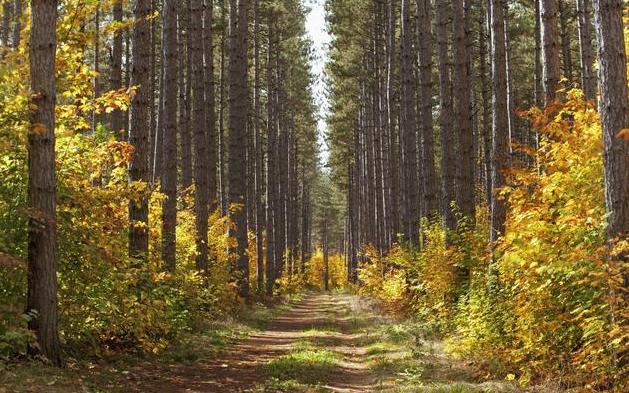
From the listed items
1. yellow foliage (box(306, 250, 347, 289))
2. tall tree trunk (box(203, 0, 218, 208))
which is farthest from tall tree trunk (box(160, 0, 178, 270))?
yellow foliage (box(306, 250, 347, 289))

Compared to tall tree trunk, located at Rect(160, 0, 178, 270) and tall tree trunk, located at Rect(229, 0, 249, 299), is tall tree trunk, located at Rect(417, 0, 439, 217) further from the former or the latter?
tall tree trunk, located at Rect(160, 0, 178, 270)

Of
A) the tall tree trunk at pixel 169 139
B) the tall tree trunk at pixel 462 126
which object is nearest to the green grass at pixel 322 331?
the tall tree trunk at pixel 169 139

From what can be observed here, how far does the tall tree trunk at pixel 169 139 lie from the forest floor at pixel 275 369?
85.0 inches

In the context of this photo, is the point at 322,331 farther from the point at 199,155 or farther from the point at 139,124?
the point at 139,124

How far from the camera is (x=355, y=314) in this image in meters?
21.3

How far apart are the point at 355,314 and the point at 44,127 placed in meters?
16.0

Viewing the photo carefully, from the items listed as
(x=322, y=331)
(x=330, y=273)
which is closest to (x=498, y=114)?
(x=322, y=331)

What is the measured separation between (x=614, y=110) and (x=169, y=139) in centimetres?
974

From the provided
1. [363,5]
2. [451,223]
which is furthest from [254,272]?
[451,223]

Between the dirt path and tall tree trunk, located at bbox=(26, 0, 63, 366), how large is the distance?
1.32 metres

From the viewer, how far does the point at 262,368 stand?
9625 millimetres

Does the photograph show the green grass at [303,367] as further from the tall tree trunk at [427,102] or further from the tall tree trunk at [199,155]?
the tall tree trunk at [427,102]

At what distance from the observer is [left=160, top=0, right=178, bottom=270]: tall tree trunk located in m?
13.3

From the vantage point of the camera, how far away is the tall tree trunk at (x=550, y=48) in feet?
30.1
